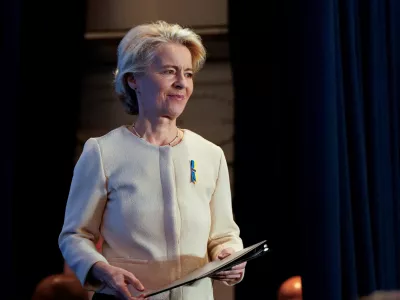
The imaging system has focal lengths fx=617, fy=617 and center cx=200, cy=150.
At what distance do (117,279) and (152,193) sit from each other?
181 mm

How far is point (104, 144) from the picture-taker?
1.20m

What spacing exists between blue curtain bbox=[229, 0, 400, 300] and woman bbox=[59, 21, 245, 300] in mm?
235

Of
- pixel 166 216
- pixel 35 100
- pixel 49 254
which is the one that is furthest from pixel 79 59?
pixel 166 216

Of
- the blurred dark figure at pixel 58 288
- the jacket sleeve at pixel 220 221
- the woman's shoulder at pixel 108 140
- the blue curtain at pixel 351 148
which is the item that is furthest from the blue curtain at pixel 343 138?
the blurred dark figure at pixel 58 288

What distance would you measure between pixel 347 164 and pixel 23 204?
3.05 feet

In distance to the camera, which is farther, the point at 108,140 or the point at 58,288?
the point at 58,288

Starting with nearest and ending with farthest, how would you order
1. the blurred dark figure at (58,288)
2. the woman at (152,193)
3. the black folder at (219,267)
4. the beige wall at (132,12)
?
the black folder at (219,267)
the woman at (152,193)
the blurred dark figure at (58,288)
the beige wall at (132,12)

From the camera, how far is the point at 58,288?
5.57 ft

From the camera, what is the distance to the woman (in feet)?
3.78

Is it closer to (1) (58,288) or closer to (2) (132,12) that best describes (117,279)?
(1) (58,288)

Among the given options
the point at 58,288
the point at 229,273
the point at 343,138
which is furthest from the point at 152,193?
the point at 58,288

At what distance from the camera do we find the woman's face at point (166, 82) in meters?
1.20

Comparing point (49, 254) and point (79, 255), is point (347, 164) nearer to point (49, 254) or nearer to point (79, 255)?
point (79, 255)

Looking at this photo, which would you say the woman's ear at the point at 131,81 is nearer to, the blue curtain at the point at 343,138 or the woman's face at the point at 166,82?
the woman's face at the point at 166,82
